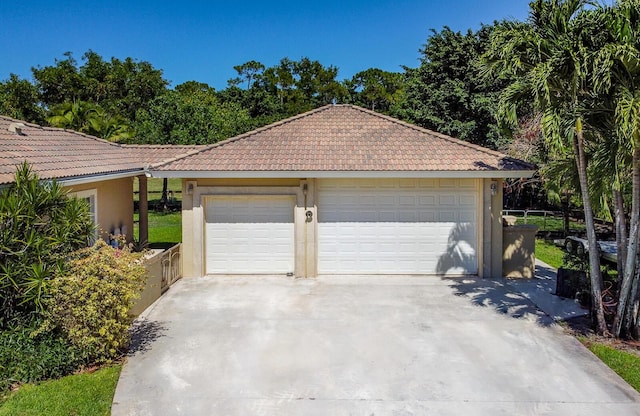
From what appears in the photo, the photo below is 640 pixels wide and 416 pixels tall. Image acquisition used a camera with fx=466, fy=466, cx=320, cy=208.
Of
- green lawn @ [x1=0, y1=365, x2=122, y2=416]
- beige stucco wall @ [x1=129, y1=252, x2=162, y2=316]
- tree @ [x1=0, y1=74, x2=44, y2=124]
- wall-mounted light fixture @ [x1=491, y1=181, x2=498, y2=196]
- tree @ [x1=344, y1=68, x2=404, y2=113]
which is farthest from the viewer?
tree @ [x1=344, y1=68, x2=404, y2=113]

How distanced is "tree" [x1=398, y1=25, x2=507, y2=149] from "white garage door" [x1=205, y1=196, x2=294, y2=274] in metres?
19.4

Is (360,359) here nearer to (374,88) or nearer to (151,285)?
(151,285)

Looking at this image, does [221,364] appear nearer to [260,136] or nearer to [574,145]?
[574,145]

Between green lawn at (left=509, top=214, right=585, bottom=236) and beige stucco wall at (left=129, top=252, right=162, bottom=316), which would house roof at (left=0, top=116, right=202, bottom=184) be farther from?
green lawn at (left=509, top=214, right=585, bottom=236)

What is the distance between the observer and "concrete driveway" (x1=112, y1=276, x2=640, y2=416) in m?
6.04

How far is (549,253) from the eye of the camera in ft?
54.9

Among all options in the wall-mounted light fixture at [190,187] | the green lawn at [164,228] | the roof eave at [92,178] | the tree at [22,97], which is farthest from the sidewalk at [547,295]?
the tree at [22,97]

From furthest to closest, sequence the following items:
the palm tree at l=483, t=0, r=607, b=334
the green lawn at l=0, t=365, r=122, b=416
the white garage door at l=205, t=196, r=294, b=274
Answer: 1. the white garage door at l=205, t=196, r=294, b=274
2. the palm tree at l=483, t=0, r=607, b=334
3. the green lawn at l=0, t=365, r=122, b=416

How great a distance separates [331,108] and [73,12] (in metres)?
24.9

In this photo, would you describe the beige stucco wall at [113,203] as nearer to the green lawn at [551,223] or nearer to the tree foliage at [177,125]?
the tree foliage at [177,125]

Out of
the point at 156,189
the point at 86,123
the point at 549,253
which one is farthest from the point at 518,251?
the point at 156,189

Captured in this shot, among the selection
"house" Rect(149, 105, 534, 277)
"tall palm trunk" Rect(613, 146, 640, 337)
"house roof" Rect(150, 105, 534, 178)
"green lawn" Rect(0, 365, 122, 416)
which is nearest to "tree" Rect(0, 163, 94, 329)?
"green lawn" Rect(0, 365, 122, 416)

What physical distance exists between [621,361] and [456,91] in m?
24.0

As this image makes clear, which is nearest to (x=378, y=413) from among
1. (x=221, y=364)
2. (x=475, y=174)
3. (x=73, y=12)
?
(x=221, y=364)
